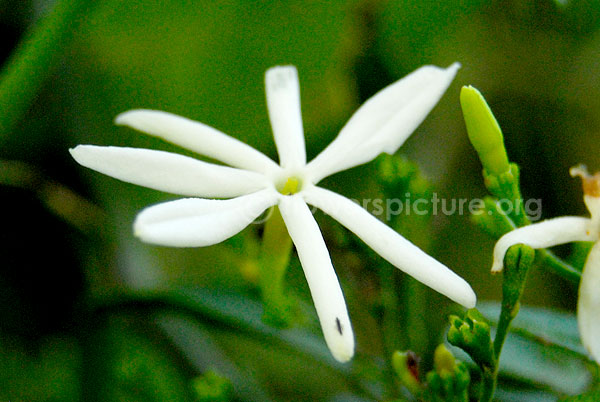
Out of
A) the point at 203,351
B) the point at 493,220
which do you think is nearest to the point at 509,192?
the point at 493,220

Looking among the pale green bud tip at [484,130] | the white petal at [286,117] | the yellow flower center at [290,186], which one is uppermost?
the white petal at [286,117]

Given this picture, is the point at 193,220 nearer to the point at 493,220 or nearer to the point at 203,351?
the point at 493,220

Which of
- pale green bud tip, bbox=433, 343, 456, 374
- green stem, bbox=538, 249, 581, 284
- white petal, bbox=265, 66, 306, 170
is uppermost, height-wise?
white petal, bbox=265, 66, 306, 170

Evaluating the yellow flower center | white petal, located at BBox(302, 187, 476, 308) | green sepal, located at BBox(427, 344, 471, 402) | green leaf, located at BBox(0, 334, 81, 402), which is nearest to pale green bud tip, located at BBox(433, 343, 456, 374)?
green sepal, located at BBox(427, 344, 471, 402)

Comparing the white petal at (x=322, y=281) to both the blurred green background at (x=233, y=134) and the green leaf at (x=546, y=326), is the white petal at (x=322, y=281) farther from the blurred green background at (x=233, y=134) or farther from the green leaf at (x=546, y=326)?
the blurred green background at (x=233, y=134)

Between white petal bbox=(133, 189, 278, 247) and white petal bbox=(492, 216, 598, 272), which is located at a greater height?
white petal bbox=(492, 216, 598, 272)

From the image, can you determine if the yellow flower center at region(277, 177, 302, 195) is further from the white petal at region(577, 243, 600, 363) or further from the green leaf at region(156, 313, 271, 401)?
the green leaf at region(156, 313, 271, 401)

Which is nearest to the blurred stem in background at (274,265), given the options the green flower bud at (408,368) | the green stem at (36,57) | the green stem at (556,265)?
the green flower bud at (408,368)
